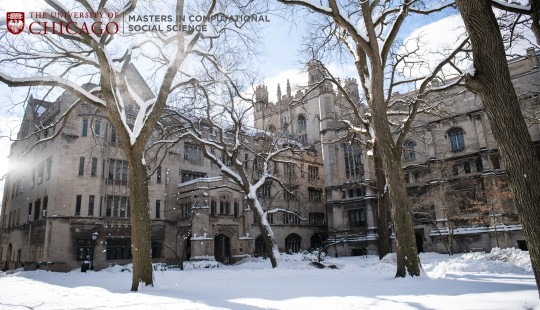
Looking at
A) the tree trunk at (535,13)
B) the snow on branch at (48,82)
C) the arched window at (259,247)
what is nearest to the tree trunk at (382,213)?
the tree trunk at (535,13)

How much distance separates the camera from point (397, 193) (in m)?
9.77

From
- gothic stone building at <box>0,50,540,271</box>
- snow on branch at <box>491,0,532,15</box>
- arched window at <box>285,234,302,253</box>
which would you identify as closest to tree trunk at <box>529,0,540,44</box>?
snow on branch at <box>491,0,532,15</box>

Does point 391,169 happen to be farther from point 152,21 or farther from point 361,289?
point 152,21

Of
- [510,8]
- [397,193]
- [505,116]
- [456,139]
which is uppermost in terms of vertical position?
[456,139]

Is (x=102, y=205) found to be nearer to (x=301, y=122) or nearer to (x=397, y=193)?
(x=397, y=193)

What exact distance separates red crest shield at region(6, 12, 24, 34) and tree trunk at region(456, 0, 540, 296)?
32.7ft

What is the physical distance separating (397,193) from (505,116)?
459cm

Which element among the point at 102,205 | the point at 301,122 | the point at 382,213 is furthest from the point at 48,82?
the point at 301,122

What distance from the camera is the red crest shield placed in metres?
8.62

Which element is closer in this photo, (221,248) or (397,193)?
(397,193)

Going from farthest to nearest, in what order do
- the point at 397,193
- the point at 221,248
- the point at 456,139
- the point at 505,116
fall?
the point at 456,139, the point at 221,248, the point at 397,193, the point at 505,116

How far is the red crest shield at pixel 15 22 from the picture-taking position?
8625mm

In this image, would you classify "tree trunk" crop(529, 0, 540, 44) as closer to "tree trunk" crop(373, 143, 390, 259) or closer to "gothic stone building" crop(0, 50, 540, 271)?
"tree trunk" crop(373, 143, 390, 259)

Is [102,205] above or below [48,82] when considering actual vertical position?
below
